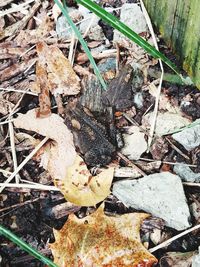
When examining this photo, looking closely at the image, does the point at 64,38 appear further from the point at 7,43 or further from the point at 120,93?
the point at 120,93

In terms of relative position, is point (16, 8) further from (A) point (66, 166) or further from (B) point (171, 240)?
(B) point (171, 240)

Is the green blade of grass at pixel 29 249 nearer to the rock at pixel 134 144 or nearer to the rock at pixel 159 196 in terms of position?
the rock at pixel 159 196

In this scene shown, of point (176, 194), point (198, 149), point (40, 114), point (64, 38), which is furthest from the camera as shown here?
point (64, 38)

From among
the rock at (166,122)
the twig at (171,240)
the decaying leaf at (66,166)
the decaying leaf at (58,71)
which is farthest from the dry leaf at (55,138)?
the twig at (171,240)

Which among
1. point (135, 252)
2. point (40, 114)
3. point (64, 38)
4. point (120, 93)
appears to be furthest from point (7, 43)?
point (135, 252)

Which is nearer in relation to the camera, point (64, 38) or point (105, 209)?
point (105, 209)

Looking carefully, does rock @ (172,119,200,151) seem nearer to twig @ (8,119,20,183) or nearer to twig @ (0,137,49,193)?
twig @ (0,137,49,193)

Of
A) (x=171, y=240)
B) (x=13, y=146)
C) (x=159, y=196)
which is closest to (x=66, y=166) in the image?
(x=13, y=146)
